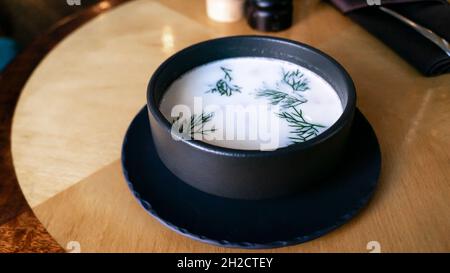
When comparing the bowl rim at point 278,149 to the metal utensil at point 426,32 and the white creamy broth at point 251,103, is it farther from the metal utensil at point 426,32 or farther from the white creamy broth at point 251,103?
the metal utensil at point 426,32

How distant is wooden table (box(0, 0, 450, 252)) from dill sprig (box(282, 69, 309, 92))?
134mm

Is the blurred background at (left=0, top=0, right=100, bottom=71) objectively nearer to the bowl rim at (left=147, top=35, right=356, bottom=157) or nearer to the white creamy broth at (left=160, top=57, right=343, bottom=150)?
the white creamy broth at (left=160, top=57, right=343, bottom=150)

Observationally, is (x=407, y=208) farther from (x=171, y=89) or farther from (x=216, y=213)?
(x=171, y=89)

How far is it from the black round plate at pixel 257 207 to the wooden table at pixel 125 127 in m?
0.03

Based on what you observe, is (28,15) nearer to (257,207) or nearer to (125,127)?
(125,127)

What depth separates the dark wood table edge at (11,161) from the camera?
24.1 inches

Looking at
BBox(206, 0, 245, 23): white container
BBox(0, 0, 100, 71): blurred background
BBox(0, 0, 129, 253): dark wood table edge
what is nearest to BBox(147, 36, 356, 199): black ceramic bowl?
BBox(0, 0, 129, 253): dark wood table edge

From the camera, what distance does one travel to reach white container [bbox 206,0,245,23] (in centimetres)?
102

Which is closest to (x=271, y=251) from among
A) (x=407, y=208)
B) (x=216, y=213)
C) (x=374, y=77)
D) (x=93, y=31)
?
(x=216, y=213)

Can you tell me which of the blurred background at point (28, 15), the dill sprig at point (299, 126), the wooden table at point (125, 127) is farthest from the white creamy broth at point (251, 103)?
the blurred background at point (28, 15)

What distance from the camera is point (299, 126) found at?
65 centimetres

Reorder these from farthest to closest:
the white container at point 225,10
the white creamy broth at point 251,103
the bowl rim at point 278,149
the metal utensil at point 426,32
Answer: the white container at point 225,10 < the metal utensil at point 426,32 < the white creamy broth at point 251,103 < the bowl rim at point 278,149

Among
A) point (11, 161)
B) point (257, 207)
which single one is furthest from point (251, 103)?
point (11, 161)

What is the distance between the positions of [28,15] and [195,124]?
141 centimetres
